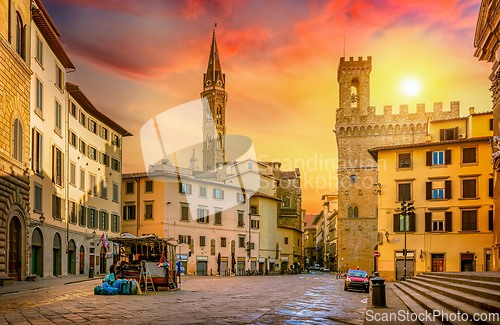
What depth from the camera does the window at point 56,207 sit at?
3328 centimetres

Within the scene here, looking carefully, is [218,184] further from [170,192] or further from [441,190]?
[441,190]

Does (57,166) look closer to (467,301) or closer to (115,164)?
(115,164)

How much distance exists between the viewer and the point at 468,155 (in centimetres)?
3994

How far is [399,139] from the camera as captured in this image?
64.5m

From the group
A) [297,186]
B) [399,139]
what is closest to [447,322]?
[399,139]

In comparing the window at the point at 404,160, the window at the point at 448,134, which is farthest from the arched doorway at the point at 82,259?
the window at the point at 448,134

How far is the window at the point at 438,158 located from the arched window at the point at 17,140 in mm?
31473

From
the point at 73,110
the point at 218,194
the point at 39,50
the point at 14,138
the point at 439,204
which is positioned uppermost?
the point at 39,50

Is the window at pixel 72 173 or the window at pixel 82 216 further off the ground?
the window at pixel 72 173

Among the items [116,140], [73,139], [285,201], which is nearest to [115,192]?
[116,140]

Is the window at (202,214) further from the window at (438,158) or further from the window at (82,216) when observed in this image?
the window at (438,158)

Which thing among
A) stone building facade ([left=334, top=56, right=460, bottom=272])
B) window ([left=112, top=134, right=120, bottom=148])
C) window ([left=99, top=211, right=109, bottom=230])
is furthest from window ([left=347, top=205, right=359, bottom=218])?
window ([left=99, top=211, right=109, bottom=230])

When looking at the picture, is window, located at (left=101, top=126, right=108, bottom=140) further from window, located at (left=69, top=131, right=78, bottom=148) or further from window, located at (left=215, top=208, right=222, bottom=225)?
window, located at (left=215, top=208, right=222, bottom=225)

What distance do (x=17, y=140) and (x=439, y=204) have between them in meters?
31.8
